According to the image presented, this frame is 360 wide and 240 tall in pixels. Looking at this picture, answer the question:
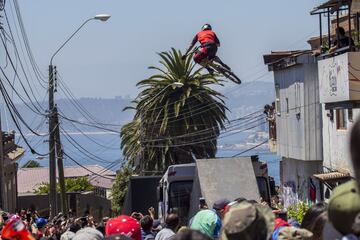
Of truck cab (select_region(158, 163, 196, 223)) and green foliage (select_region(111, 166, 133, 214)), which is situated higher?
truck cab (select_region(158, 163, 196, 223))

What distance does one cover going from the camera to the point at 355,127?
3533 millimetres

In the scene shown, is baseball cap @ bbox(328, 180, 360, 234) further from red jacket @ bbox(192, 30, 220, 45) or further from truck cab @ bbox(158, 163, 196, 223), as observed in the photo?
red jacket @ bbox(192, 30, 220, 45)

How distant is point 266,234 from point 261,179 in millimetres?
15767

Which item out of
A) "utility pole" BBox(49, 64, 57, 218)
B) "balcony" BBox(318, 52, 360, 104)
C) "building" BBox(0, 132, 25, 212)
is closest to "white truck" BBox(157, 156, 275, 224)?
"balcony" BBox(318, 52, 360, 104)

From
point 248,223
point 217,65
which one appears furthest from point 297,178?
point 248,223

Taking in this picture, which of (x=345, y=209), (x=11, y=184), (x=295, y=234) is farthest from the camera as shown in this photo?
Answer: (x=11, y=184)

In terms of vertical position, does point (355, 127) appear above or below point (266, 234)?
above

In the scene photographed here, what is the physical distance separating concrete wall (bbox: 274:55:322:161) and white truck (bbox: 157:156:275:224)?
1112cm

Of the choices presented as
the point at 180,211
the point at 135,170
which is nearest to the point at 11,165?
the point at 135,170

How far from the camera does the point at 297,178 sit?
115 feet

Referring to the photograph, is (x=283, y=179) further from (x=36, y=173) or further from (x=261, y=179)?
(x=36, y=173)

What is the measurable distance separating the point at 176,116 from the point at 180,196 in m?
28.2

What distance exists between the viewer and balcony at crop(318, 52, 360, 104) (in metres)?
23.8

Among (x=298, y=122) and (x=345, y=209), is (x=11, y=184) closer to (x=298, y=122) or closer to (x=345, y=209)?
(x=298, y=122)
